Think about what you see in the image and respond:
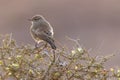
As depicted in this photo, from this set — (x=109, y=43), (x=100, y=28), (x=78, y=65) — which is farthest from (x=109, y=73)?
(x=100, y=28)

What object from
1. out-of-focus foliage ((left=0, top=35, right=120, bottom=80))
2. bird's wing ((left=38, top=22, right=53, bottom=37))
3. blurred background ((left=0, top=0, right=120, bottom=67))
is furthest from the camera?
blurred background ((left=0, top=0, right=120, bottom=67))

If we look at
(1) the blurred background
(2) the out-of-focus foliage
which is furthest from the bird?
(1) the blurred background

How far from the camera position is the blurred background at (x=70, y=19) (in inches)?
639

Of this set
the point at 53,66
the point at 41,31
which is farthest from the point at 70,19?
the point at 53,66

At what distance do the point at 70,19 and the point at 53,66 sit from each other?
1356cm

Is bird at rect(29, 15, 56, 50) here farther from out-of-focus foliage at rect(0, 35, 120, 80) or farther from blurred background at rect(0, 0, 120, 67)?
blurred background at rect(0, 0, 120, 67)

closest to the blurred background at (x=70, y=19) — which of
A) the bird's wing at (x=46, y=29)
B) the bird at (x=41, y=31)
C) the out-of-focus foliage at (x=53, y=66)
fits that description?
the bird at (x=41, y=31)

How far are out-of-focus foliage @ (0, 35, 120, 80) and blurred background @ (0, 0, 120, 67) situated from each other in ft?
32.0

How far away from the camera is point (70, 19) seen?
18.3 m

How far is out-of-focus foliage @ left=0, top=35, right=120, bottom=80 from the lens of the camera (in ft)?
15.6

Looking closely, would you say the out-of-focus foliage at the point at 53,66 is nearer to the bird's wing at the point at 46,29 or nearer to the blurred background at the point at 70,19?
the bird's wing at the point at 46,29

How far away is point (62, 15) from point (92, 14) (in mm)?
860

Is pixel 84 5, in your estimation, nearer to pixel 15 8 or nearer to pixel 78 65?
pixel 15 8

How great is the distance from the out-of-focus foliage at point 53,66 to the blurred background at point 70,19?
975 centimetres
